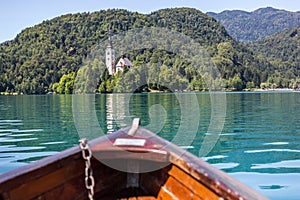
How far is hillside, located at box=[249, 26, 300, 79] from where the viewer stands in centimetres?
14046

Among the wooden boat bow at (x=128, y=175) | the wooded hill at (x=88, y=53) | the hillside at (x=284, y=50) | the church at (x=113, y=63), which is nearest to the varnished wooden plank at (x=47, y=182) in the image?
the wooden boat bow at (x=128, y=175)

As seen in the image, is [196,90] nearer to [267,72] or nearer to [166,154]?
[267,72]

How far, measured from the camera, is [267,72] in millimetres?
122875

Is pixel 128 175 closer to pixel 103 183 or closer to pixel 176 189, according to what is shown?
pixel 103 183

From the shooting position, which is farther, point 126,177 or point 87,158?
point 126,177

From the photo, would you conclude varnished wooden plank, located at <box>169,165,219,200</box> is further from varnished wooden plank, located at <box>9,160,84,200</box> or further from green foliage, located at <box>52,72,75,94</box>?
green foliage, located at <box>52,72,75,94</box>

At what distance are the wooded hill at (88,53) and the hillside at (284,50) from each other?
11.3 feet

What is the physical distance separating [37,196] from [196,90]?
8065 centimetres

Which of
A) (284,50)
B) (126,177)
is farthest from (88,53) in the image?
(126,177)

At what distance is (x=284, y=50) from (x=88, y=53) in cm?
9164

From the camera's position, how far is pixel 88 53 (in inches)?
4717

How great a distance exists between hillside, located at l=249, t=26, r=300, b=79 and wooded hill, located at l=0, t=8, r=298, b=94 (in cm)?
343

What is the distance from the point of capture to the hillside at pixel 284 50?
140462 millimetres

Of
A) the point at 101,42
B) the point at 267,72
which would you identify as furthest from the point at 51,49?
the point at 267,72
